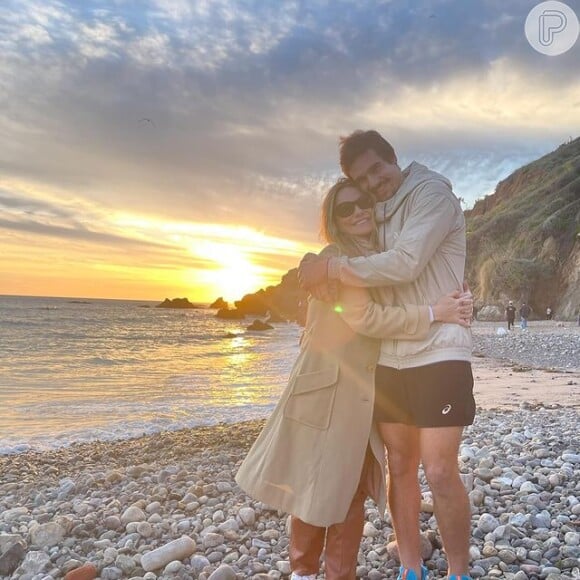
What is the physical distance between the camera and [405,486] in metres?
3.01

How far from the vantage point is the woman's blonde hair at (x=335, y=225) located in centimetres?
Result: 295

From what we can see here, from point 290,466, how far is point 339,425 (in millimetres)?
340

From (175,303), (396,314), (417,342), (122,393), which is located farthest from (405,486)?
(175,303)

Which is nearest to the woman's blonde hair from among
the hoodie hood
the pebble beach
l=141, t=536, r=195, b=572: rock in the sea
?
the hoodie hood

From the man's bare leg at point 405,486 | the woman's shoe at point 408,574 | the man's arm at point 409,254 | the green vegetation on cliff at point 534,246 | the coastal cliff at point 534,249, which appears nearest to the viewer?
the man's arm at point 409,254

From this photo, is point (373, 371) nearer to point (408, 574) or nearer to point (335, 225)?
point (335, 225)

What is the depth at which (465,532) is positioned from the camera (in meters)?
2.86

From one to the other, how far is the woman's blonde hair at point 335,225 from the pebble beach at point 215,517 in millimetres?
1517

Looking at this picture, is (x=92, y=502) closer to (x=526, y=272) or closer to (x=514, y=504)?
(x=514, y=504)

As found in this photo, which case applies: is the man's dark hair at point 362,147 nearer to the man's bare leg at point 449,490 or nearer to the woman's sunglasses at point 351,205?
the woman's sunglasses at point 351,205

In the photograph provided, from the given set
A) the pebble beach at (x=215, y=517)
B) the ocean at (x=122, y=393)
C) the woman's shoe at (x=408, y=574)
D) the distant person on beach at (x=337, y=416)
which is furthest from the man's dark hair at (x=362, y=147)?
the ocean at (x=122, y=393)

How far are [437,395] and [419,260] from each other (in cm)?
65

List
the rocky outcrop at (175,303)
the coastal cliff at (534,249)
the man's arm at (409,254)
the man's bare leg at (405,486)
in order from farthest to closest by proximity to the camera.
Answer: the rocky outcrop at (175,303) < the coastal cliff at (534,249) < the man's bare leg at (405,486) < the man's arm at (409,254)

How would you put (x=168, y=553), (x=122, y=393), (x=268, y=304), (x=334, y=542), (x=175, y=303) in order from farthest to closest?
(x=175, y=303) → (x=268, y=304) → (x=122, y=393) → (x=168, y=553) → (x=334, y=542)
